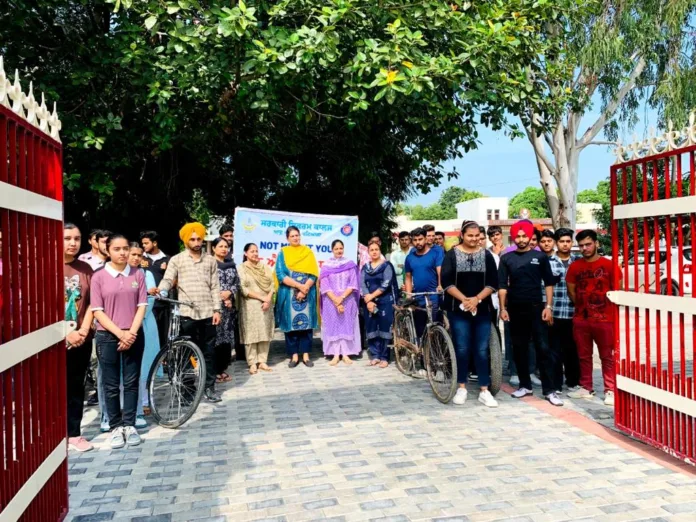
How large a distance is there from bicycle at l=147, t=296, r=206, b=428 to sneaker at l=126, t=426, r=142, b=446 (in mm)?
428

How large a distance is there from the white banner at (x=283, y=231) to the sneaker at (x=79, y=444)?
4.20 m

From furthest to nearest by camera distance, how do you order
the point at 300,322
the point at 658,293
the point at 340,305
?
the point at 340,305
the point at 300,322
the point at 658,293

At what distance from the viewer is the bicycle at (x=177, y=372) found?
5.43 m

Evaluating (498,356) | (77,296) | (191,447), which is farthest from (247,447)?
(498,356)

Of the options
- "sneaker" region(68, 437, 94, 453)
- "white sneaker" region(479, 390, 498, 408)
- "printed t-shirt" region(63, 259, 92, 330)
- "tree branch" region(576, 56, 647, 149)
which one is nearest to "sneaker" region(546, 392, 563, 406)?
"white sneaker" region(479, 390, 498, 408)

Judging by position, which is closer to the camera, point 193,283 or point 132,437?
point 132,437

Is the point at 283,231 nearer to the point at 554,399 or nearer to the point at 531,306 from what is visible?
the point at 531,306

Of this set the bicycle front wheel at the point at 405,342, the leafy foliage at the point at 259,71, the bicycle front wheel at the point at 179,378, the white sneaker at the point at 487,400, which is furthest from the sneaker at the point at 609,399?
the bicycle front wheel at the point at 179,378

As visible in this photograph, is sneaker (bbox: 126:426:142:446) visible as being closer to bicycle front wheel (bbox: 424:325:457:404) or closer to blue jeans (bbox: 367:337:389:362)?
bicycle front wheel (bbox: 424:325:457:404)

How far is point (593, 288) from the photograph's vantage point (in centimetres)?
590

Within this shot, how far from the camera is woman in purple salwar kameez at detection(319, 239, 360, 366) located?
855 cm

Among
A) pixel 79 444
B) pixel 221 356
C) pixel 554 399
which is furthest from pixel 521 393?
pixel 79 444

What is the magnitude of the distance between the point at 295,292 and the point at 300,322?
0.41 meters

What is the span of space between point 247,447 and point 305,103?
4.59m
